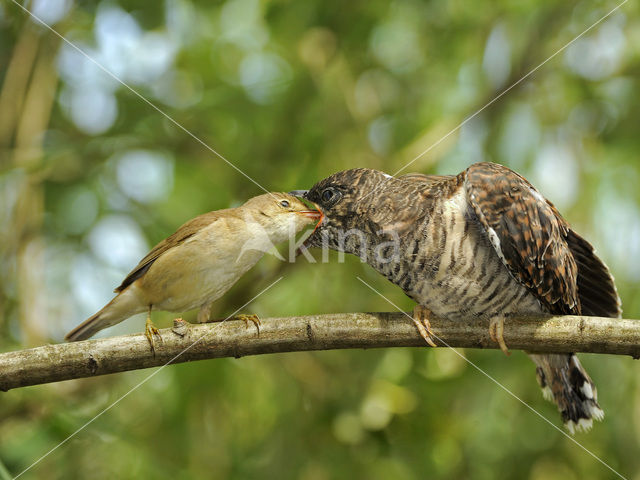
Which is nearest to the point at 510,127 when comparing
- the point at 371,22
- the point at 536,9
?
the point at 536,9

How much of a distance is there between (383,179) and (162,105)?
5.45 feet

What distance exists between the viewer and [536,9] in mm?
4770

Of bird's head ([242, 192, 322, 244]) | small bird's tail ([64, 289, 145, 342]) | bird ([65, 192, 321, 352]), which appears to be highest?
bird's head ([242, 192, 322, 244])

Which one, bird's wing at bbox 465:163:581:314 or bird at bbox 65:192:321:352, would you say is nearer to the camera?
bird at bbox 65:192:321:352

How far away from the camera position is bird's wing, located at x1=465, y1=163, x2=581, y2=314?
122 inches

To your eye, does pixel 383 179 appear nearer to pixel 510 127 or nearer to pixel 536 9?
pixel 510 127

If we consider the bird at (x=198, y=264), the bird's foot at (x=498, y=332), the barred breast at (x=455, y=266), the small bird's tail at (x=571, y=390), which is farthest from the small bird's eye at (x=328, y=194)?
the small bird's tail at (x=571, y=390)

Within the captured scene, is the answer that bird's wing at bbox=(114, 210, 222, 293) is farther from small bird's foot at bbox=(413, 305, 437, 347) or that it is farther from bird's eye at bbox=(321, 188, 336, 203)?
small bird's foot at bbox=(413, 305, 437, 347)

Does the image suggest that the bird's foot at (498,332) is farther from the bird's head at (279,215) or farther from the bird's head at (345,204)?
the bird's head at (279,215)

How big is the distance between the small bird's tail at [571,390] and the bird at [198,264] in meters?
1.80

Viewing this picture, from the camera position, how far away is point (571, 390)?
3.90 metres

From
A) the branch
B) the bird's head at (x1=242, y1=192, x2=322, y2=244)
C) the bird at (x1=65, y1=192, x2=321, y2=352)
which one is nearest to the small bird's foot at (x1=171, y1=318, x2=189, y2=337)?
the branch

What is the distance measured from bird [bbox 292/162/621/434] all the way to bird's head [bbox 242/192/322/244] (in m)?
0.08

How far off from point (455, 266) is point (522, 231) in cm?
35
